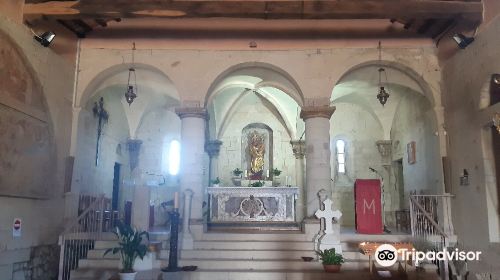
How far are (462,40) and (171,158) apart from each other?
1011 cm

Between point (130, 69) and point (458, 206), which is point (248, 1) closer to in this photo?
point (130, 69)

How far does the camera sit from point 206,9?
8.88 meters

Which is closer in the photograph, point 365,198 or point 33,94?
point 33,94

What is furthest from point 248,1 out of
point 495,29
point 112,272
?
point 112,272

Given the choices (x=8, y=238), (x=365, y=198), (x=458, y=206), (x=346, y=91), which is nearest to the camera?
(x=8, y=238)

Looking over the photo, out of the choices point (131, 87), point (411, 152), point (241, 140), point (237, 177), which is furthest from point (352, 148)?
point (131, 87)

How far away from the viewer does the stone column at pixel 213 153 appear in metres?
15.1

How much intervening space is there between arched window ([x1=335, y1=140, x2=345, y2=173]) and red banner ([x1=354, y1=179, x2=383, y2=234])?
4.92 metres

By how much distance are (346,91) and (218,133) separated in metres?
A: 4.78

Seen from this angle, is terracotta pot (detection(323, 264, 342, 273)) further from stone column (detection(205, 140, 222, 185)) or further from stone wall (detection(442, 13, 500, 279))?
stone column (detection(205, 140, 222, 185))

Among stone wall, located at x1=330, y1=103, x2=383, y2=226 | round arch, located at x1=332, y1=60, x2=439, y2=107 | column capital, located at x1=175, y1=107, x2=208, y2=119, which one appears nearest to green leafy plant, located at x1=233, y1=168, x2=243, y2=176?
stone wall, located at x1=330, y1=103, x2=383, y2=226

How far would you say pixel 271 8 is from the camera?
28.9 ft

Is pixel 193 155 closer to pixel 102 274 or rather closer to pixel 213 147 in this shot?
pixel 102 274

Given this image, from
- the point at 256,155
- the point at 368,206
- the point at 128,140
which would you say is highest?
the point at 128,140
